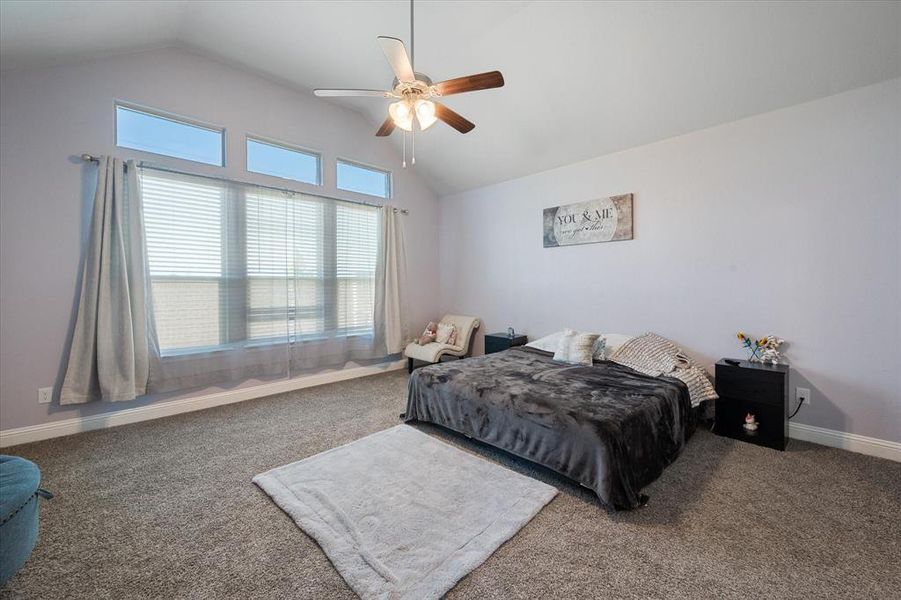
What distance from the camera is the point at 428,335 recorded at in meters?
4.99

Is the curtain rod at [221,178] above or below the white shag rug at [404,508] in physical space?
above

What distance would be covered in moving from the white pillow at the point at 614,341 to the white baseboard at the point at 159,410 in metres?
3.08

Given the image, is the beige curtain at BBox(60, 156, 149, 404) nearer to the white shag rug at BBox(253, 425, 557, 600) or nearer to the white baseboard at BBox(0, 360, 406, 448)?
the white baseboard at BBox(0, 360, 406, 448)

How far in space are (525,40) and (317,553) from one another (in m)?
3.80

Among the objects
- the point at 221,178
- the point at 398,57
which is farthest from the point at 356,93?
the point at 221,178

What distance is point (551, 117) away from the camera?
3.64 meters

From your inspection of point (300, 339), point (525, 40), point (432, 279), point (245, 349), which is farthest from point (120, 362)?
point (525, 40)

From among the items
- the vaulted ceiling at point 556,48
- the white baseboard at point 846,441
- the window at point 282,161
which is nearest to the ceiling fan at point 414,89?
the vaulted ceiling at point 556,48

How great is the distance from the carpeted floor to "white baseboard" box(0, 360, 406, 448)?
0.45 ft

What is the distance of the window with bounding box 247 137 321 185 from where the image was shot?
3.93 meters

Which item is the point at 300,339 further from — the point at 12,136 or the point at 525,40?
the point at 525,40

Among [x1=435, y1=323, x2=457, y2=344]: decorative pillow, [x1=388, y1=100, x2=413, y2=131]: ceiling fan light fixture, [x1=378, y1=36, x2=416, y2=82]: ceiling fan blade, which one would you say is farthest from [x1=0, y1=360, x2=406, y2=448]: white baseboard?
[x1=378, y1=36, x2=416, y2=82]: ceiling fan blade

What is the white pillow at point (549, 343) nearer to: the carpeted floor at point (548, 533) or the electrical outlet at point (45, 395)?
the carpeted floor at point (548, 533)

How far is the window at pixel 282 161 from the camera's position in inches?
155
